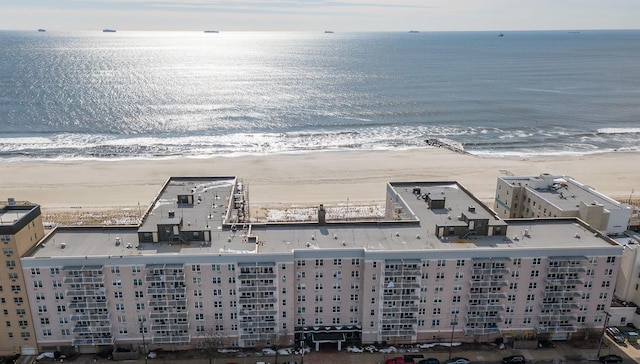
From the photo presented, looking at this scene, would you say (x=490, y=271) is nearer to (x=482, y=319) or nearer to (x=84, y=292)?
(x=482, y=319)

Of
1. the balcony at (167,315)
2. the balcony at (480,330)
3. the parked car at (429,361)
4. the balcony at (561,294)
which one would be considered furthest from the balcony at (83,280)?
the balcony at (561,294)

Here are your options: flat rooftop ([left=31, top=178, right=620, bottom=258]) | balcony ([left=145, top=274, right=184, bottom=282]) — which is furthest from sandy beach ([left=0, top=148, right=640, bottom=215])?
balcony ([left=145, top=274, right=184, bottom=282])

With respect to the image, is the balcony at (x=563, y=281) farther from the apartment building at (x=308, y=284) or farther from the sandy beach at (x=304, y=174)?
the sandy beach at (x=304, y=174)

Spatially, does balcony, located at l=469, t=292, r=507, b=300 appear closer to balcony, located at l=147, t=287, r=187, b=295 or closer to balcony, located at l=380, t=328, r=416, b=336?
balcony, located at l=380, t=328, r=416, b=336

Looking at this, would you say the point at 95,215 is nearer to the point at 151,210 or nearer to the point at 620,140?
the point at 151,210

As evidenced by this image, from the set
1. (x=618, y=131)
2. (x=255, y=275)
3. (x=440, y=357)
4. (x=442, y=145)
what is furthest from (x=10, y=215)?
(x=618, y=131)

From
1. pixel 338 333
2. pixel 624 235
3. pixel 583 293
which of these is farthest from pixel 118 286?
pixel 624 235
